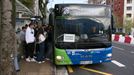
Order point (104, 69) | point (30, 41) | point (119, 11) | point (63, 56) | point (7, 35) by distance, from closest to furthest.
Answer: point (7, 35)
point (63, 56)
point (104, 69)
point (30, 41)
point (119, 11)

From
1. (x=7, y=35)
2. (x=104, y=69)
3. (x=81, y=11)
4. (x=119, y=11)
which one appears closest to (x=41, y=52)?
(x=81, y=11)

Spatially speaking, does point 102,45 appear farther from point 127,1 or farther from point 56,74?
point 127,1

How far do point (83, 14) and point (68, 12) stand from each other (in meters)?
0.64

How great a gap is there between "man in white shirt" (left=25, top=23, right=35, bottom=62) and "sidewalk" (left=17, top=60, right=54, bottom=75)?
0.97 meters

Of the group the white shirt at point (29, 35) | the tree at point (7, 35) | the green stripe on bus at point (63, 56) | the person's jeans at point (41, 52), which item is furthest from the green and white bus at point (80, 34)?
the tree at point (7, 35)

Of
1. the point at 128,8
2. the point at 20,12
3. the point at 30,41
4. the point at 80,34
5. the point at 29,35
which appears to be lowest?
the point at 128,8

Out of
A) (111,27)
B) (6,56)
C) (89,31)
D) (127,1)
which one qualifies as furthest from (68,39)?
(127,1)

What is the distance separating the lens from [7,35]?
775 centimetres

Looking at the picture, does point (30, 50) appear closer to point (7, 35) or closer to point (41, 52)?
point (41, 52)

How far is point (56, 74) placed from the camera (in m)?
13.7

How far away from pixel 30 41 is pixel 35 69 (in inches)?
111

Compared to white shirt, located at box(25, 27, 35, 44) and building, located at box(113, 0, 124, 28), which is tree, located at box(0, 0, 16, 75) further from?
building, located at box(113, 0, 124, 28)

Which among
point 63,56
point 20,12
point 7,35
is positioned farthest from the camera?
point 20,12

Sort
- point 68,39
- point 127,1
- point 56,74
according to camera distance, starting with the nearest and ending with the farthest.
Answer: point 56,74
point 68,39
point 127,1
